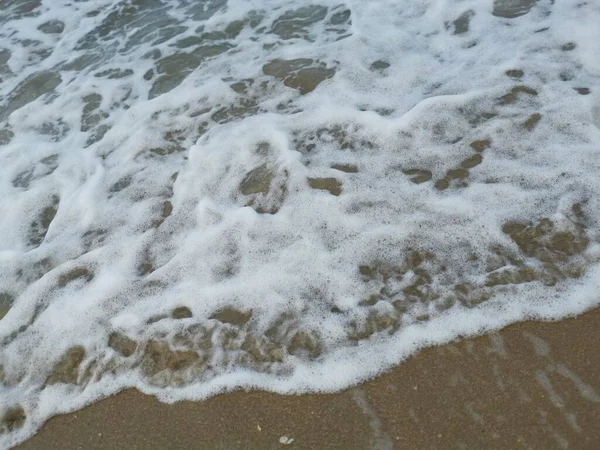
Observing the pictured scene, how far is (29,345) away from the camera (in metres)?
2.92

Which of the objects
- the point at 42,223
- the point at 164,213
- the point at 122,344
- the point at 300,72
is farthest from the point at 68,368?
the point at 300,72

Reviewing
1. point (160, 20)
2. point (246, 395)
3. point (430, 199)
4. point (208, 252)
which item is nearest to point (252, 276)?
point (208, 252)

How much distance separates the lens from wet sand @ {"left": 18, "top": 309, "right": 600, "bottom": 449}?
2209mm

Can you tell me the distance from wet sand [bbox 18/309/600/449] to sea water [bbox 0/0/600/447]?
92 millimetres

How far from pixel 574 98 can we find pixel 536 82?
0.34 meters

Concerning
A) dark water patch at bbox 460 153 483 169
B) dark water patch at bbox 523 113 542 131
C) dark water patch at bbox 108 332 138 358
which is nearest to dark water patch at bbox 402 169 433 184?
dark water patch at bbox 460 153 483 169

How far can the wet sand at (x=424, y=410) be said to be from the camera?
221cm

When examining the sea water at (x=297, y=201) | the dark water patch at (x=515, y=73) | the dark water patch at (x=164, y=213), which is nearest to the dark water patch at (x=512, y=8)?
the sea water at (x=297, y=201)

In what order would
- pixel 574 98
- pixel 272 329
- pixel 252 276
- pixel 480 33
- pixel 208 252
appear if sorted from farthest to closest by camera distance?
pixel 480 33, pixel 574 98, pixel 208 252, pixel 252 276, pixel 272 329

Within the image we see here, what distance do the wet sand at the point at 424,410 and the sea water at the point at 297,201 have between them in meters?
0.09

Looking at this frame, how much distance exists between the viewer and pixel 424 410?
2.31 m

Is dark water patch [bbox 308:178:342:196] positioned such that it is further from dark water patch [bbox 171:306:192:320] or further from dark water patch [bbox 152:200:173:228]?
dark water patch [bbox 171:306:192:320]

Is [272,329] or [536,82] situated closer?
[272,329]

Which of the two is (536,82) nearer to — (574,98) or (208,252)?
(574,98)
